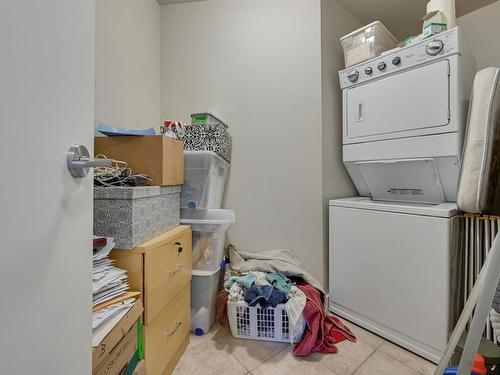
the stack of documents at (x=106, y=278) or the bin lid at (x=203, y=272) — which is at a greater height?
the stack of documents at (x=106, y=278)

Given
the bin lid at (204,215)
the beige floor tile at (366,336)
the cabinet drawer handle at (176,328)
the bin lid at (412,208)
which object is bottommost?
the beige floor tile at (366,336)

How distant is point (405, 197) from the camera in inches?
60.9

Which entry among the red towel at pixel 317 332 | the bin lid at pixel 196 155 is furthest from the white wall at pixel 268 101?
the bin lid at pixel 196 155

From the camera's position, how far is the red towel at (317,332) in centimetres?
129

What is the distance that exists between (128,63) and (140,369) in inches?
68.5

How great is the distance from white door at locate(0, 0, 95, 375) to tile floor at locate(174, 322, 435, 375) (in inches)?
34.1

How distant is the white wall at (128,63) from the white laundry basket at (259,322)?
4.55 feet

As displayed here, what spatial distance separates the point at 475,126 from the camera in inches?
43.9

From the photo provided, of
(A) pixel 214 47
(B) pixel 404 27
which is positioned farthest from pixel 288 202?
(B) pixel 404 27

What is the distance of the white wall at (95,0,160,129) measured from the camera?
53.9 inches

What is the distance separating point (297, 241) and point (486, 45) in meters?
2.14

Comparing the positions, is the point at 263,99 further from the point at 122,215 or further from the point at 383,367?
the point at 383,367

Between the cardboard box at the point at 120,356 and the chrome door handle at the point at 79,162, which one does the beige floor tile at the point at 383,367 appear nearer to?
the cardboard box at the point at 120,356

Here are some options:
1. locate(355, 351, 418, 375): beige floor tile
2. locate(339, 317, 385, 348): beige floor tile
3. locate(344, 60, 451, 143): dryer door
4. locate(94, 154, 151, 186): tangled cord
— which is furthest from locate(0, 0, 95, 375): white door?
locate(344, 60, 451, 143): dryer door
